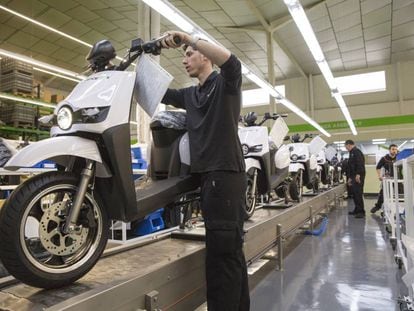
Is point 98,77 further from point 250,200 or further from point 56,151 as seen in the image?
point 250,200

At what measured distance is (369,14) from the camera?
8.09 m

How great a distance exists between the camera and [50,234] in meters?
1.21

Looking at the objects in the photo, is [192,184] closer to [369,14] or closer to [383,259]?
[383,259]

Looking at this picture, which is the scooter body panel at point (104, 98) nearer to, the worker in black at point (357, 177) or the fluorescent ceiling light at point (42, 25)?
the worker in black at point (357, 177)

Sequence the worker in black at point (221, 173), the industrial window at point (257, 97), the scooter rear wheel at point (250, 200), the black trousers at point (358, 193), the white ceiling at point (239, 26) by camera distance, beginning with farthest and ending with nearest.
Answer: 1. the industrial window at point (257, 97)
2. the white ceiling at point (239, 26)
3. the black trousers at point (358, 193)
4. the scooter rear wheel at point (250, 200)
5. the worker in black at point (221, 173)

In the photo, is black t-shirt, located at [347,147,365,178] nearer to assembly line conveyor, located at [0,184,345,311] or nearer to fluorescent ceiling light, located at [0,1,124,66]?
assembly line conveyor, located at [0,184,345,311]

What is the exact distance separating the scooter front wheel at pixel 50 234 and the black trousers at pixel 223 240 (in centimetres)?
47

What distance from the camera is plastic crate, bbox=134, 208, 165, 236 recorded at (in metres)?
3.68

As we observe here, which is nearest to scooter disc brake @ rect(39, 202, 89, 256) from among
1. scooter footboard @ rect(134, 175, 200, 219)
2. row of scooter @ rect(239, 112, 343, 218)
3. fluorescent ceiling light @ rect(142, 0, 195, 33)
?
scooter footboard @ rect(134, 175, 200, 219)

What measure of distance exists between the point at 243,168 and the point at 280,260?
175 centimetres

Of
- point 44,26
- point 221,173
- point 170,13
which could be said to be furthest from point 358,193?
point 44,26

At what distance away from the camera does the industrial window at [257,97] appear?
13.5 m

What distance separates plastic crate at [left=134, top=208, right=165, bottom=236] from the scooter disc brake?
239 centimetres

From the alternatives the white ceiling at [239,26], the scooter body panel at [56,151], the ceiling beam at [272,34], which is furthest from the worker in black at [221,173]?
the ceiling beam at [272,34]
